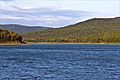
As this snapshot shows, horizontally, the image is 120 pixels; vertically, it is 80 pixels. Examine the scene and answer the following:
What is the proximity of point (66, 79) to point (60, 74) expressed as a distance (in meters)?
6.85

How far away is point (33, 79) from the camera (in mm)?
59312

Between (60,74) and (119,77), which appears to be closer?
(119,77)

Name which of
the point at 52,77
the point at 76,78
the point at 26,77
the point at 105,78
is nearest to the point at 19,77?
the point at 26,77

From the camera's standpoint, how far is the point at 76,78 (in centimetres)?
6106

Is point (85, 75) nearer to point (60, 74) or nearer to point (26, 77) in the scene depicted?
point (60, 74)

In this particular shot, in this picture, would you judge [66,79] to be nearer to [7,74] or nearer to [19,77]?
[19,77]

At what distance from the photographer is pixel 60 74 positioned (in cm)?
6675

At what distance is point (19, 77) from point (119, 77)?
16.1 m

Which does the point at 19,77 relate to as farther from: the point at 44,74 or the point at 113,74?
the point at 113,74

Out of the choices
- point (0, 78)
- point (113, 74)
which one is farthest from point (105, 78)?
point (0, 78)

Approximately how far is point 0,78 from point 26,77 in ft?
13.8

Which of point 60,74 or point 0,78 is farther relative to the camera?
point 60,74

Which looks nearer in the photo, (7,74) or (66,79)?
(66,79)

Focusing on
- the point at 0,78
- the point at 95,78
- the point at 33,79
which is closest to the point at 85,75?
the point at 95,78
